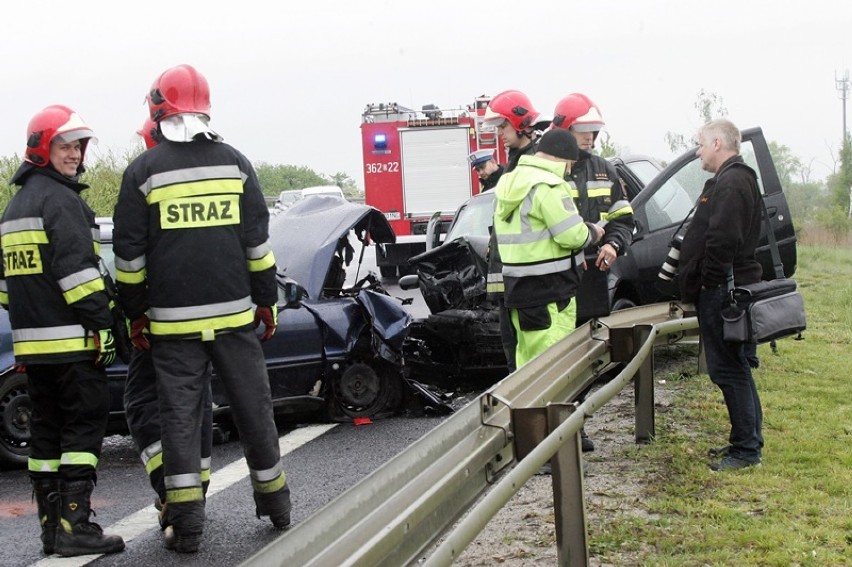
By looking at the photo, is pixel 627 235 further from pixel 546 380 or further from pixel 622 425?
pixel 546 380

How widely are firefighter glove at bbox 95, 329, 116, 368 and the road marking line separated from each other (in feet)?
2.79

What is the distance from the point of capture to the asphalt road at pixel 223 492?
5.03 metres

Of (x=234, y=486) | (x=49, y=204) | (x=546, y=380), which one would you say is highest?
(x=49, y=204)

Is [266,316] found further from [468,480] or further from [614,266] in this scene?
[614,266]

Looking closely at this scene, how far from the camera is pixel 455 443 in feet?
10.8

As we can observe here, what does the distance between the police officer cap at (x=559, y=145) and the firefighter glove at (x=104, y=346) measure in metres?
2.42

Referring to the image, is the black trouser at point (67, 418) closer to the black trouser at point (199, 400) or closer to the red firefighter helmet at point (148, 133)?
the black trouser at point (199, 400)

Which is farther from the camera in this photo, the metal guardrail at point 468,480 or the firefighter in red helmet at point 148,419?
the firefighter in red helmet at point 148,419

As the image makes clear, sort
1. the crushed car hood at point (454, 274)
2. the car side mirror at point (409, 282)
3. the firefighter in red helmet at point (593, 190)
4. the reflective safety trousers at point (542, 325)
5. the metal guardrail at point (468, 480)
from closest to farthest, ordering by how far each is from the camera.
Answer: the metal guardrail at point (468, 480)
the reflective safety trousers at point (542, 325)
the firefighter in red helmet at point (593, 190)
the crushed car hood at point (454, 274)
the car side mirror at point (409, 282)

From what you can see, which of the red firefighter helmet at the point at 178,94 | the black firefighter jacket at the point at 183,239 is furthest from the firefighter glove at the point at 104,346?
the red firefighter helmet at the point at 178,94

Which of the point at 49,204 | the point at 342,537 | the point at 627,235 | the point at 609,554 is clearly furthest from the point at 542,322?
the point at 342,537

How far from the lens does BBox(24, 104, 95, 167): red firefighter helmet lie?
515 cm

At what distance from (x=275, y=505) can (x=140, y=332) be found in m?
1.00

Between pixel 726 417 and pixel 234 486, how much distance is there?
120 inches
